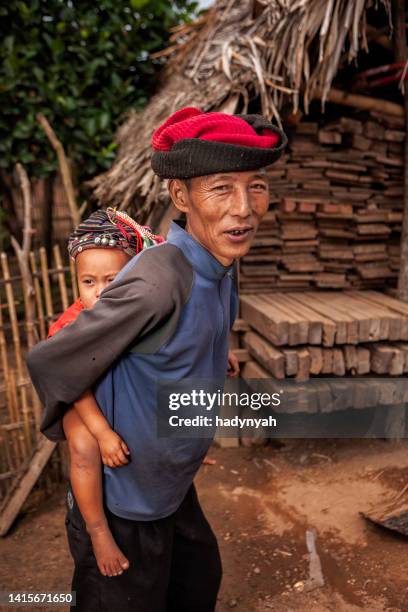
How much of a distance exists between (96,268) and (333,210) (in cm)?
296

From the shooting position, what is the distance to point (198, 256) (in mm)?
1502

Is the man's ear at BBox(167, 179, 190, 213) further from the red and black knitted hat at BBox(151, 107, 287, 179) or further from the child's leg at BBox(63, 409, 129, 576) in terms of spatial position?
the child's leg at BBox(63, 409, 129, 576)

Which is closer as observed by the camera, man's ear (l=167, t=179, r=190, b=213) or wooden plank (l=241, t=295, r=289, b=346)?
man's ear (l=167, t=179, r=190, b=213)

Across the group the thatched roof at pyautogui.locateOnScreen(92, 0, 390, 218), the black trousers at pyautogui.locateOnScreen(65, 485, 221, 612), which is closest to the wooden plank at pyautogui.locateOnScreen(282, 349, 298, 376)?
the thatched roof at pyautogui.locateOnScreen(92, 0, 390, 218)

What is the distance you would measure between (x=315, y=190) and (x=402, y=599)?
2940 millimetres

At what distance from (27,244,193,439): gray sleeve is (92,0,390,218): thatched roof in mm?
2284

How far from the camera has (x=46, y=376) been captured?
1411mm

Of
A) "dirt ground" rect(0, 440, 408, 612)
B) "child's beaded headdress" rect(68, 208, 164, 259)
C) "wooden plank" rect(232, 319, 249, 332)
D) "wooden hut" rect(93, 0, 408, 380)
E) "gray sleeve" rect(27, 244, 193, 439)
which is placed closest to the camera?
"gray sleeve" rect(27, 244, 193, 439)

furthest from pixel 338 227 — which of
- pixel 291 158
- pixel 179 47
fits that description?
pixel 179 47

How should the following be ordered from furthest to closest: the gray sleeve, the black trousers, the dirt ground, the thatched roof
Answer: the thatched roof < the dirt ground < the black trousers < the gray sleeve

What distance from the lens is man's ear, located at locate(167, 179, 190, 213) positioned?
1487mm

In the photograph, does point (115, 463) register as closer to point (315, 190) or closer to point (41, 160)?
point (315, 190)

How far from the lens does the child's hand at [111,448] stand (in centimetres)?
147

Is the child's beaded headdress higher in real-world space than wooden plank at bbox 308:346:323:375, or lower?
higher
